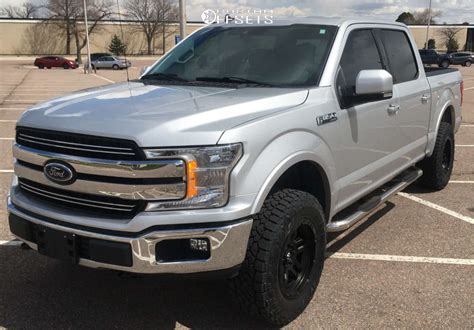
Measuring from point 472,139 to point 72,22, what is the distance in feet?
216

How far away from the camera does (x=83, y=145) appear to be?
8.82 ft

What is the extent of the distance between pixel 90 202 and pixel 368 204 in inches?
90.1

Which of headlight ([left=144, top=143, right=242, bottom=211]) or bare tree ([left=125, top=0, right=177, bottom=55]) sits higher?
bare tree ([left=125, top=0, right=177, bottom=55])

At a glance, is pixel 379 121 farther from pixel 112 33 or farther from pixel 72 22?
pixel 112 33

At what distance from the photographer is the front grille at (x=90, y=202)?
267 cm

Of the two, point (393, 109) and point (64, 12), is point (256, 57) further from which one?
point (64, 12)

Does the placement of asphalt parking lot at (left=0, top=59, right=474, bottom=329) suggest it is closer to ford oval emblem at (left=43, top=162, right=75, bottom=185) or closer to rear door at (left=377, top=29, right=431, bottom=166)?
ford oval emblem at (left=43, top=162, right=75, bottom=185)

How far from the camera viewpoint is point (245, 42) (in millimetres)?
4086

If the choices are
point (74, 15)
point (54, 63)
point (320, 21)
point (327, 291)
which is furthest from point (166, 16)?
point (327, 291)

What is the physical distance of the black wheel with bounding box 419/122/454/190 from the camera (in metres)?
5.70

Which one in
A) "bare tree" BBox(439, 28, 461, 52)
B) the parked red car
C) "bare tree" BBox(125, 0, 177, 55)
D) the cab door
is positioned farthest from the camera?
"bare tree" BBox(439, 28, 461, 52)

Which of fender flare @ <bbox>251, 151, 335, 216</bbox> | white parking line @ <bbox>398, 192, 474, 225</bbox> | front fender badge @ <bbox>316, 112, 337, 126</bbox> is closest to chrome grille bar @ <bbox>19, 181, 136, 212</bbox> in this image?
fender flare @ <bbox>251, 151, 335, 216</bbox>

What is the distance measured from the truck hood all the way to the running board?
3.26 ft

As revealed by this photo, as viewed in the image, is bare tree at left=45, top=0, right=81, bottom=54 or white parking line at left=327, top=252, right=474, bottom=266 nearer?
white parking line at left=327, top=252, right=474, bottom=266
